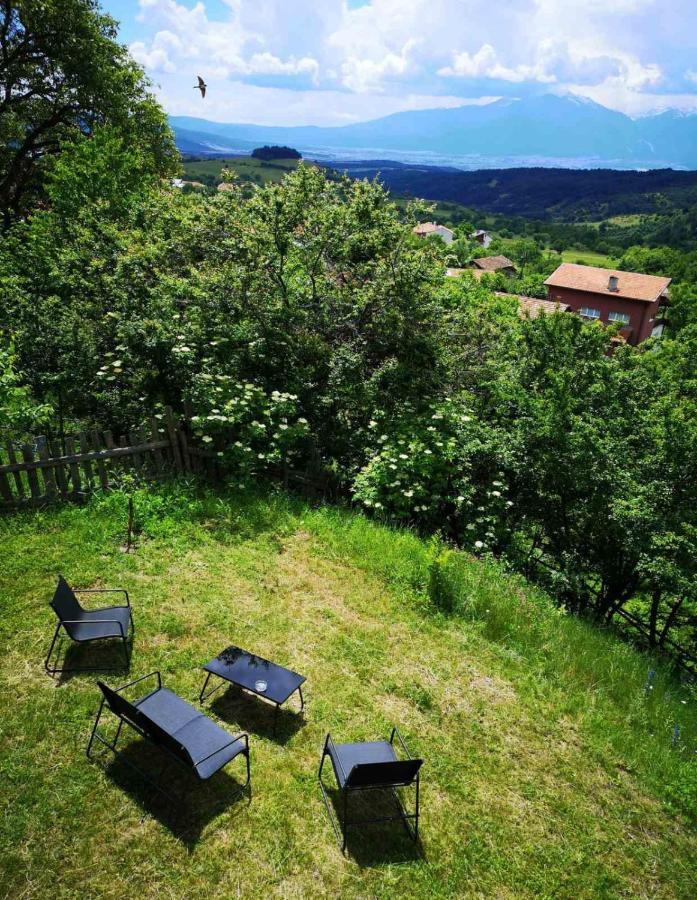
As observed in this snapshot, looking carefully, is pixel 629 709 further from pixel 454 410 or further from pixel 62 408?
pixel 62 408

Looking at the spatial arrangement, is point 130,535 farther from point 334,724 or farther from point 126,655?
point 334,724

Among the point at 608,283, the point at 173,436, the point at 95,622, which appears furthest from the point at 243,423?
the point at 608,283

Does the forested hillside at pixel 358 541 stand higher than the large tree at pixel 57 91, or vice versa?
the large tree at pixel 57 91

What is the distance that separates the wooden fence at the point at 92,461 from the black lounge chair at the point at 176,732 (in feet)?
12.4

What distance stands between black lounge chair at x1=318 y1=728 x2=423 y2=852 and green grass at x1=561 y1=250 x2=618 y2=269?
132 m

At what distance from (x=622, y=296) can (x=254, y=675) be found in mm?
77746

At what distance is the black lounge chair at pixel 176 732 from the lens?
3789 mm

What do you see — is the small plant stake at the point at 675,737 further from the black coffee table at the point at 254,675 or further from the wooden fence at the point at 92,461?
the wooden fence at the point at 92,461

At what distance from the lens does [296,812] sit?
4020 mm

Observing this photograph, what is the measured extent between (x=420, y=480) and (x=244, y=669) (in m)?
4.58

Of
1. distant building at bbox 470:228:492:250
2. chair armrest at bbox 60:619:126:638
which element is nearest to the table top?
chair armrest at bbox 60:619:126:638

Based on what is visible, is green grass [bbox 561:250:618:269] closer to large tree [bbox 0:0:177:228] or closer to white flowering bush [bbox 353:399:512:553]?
large tree [bbox 0:0:177:228]

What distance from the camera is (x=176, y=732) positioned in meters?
4.13

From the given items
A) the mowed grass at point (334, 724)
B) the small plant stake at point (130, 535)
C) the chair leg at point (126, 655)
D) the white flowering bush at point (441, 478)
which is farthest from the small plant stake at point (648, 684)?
the small plant stake at point (130, 535)
